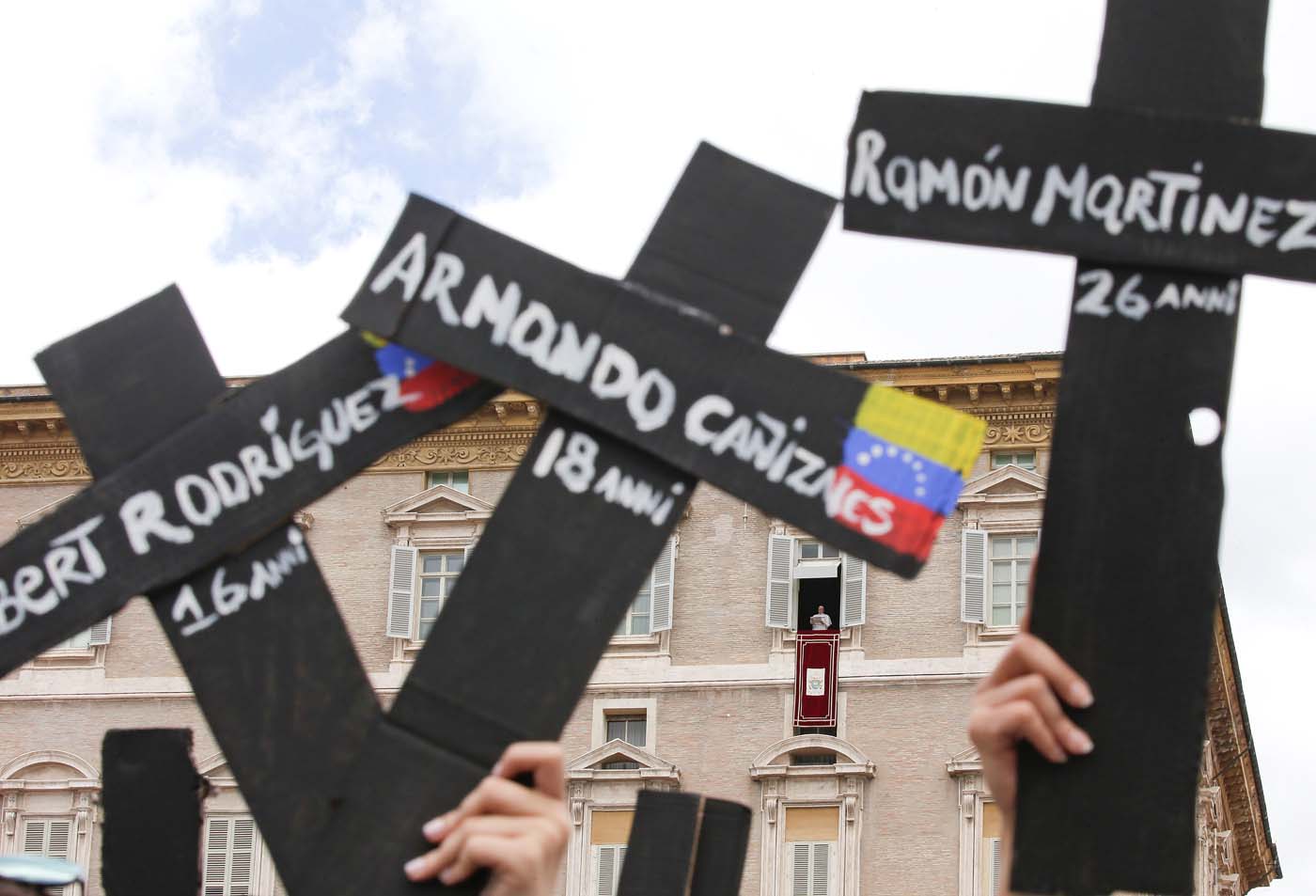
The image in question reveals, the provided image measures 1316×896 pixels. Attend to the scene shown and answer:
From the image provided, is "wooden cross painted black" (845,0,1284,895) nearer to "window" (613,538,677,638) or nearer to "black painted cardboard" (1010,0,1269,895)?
"black painted cardboard" (1010,0,1269,895)

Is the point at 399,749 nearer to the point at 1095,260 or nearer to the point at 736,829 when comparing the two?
the point at 736,829

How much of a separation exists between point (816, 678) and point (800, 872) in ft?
8.76

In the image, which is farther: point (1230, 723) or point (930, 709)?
point (1230, 723)

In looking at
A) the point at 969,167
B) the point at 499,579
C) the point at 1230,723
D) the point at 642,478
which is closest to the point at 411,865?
the point at 499,579

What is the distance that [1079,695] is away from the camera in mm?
3383

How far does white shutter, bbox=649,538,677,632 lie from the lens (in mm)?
30938

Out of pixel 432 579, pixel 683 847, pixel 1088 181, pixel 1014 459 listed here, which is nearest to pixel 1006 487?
pixel 1014 459

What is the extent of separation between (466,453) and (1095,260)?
96.6 feet

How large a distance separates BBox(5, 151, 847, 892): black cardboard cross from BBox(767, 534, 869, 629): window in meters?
27.0

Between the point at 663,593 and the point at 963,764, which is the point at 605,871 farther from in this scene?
the point at 963,764

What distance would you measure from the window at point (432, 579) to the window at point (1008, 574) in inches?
297

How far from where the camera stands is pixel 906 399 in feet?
11.4

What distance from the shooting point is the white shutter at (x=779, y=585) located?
3064 cm

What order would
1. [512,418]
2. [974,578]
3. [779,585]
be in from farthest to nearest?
[512,418] < [779,585] < [974,578]
